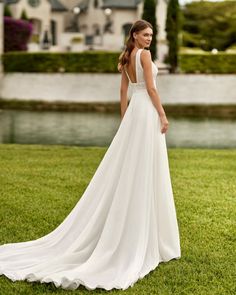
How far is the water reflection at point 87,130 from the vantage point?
1653 cm

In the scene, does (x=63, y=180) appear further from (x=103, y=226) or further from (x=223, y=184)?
(x=103, y=226)

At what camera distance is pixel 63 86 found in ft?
94.7

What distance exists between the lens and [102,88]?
2859cm

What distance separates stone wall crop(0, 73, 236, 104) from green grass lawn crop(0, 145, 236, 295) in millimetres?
15046

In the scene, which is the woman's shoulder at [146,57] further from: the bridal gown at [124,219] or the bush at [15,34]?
the bush at [15,34]

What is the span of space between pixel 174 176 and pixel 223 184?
0.91 m

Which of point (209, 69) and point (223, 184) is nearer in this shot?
point (223, 184)

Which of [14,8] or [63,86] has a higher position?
[14,8]

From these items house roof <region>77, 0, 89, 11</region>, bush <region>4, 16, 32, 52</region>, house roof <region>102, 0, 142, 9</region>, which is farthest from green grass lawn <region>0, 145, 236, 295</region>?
house roof <region>77, 0, 89, 11</region>

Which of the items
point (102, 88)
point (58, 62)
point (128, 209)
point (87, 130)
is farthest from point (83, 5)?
point (128, 209)

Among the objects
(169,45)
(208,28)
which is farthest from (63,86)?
(208,28)

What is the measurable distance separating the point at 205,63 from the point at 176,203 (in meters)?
22.6

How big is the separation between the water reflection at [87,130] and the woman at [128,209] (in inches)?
412

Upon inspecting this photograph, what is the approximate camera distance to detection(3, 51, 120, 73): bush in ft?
96.0
